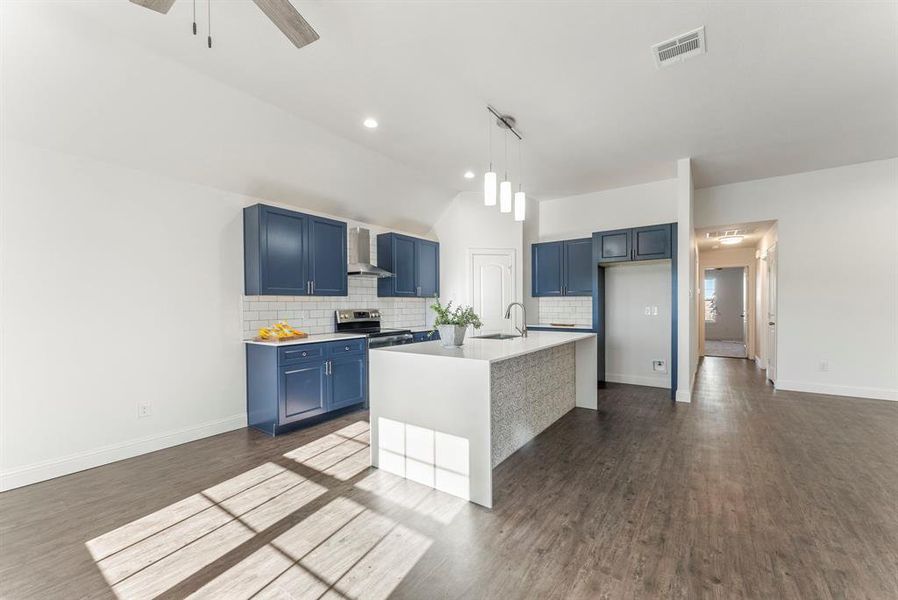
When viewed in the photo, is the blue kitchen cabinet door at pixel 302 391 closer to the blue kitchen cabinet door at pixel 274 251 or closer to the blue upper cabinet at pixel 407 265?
the blue kitchen cabinet door at pixel 274 251

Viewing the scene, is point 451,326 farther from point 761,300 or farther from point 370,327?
point 761,300

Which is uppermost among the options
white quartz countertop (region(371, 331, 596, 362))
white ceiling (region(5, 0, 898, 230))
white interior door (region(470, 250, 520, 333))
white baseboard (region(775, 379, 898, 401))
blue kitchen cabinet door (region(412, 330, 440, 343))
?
white ceiling (region(5, 0, 898, 230))

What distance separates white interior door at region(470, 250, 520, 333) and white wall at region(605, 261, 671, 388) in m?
1.59

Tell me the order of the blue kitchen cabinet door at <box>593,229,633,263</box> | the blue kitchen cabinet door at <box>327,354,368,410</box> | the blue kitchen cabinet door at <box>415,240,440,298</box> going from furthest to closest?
the blue kitchen cabinet door at <box>415,240,440,298</box>, the blue kitchen cabinet door at <box>593,229,633,263</box>, the blue kitchen cabinet door at <box>327,354,368,410</box>

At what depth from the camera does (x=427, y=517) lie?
2246 millimetres

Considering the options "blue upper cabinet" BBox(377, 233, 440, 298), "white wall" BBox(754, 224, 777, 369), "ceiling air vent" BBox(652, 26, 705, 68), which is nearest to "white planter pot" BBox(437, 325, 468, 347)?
"ceiling air vent" BBox(652, 26, 705, 68)

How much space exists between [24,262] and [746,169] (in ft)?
24.9

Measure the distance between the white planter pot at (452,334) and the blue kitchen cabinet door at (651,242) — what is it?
11.7ft

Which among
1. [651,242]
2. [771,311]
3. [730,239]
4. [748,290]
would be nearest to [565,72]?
[651,242]

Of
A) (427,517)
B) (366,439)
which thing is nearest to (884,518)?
(427,517)

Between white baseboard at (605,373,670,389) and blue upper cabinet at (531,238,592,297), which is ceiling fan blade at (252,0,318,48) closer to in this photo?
blue upper cabinet at (531,238,592,297)

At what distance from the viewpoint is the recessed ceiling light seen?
7.07 meters

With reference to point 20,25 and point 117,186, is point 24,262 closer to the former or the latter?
point 117,186

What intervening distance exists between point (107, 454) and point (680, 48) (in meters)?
5.30
